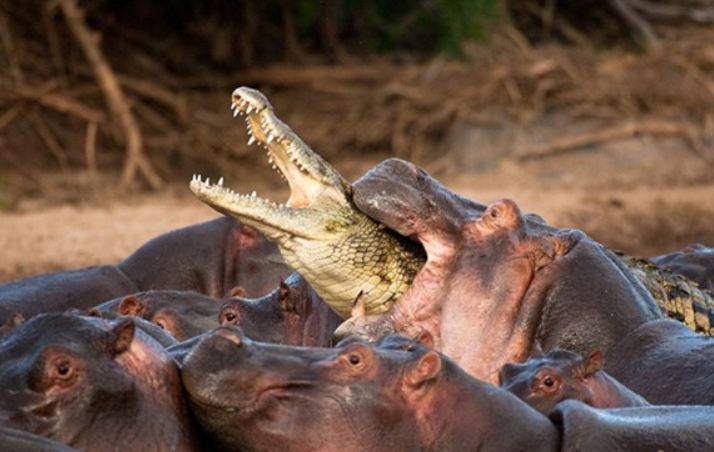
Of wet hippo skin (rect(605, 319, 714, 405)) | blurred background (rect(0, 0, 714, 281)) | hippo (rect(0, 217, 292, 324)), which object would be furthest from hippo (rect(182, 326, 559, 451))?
blurred background (rect(0, 0, 714, 281))

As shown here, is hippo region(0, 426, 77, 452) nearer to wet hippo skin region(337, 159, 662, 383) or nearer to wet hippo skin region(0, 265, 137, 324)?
wet hippo skin region(337, 159, 662, 383)

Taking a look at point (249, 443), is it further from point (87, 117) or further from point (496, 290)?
point (87, 117)

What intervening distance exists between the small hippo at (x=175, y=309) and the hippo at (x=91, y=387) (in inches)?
59.6

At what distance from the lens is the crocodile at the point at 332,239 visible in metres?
4.97

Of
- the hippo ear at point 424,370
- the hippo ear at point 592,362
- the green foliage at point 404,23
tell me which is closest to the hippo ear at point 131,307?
the hippo ear at point 592,362

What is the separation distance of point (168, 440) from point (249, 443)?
0.15 m

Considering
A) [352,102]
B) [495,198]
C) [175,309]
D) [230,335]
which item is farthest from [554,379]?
[352,102]

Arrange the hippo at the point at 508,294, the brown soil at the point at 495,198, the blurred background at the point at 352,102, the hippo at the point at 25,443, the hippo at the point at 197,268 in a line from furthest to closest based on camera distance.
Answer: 1. the blurred background at the point at 352,102
2. the brown soil at the point at 495,198
3. the hippo at the point at 197,268
4. the hippo at the point at 508,294
5. the hippo at the point at 25,443

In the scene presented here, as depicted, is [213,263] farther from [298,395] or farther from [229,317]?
[298,395]

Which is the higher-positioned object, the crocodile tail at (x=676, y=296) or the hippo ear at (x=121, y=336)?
the hippo ear at (x=121, y=336)

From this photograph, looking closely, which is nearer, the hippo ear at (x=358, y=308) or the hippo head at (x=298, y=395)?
the hippo head at (x=298, y=395)

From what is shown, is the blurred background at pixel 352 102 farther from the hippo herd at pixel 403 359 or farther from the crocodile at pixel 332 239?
the hippo herd at pixel 403 359

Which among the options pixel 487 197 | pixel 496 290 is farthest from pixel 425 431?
pixel 487 197

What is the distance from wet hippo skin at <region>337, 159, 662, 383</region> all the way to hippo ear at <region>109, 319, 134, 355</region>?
1.12m
